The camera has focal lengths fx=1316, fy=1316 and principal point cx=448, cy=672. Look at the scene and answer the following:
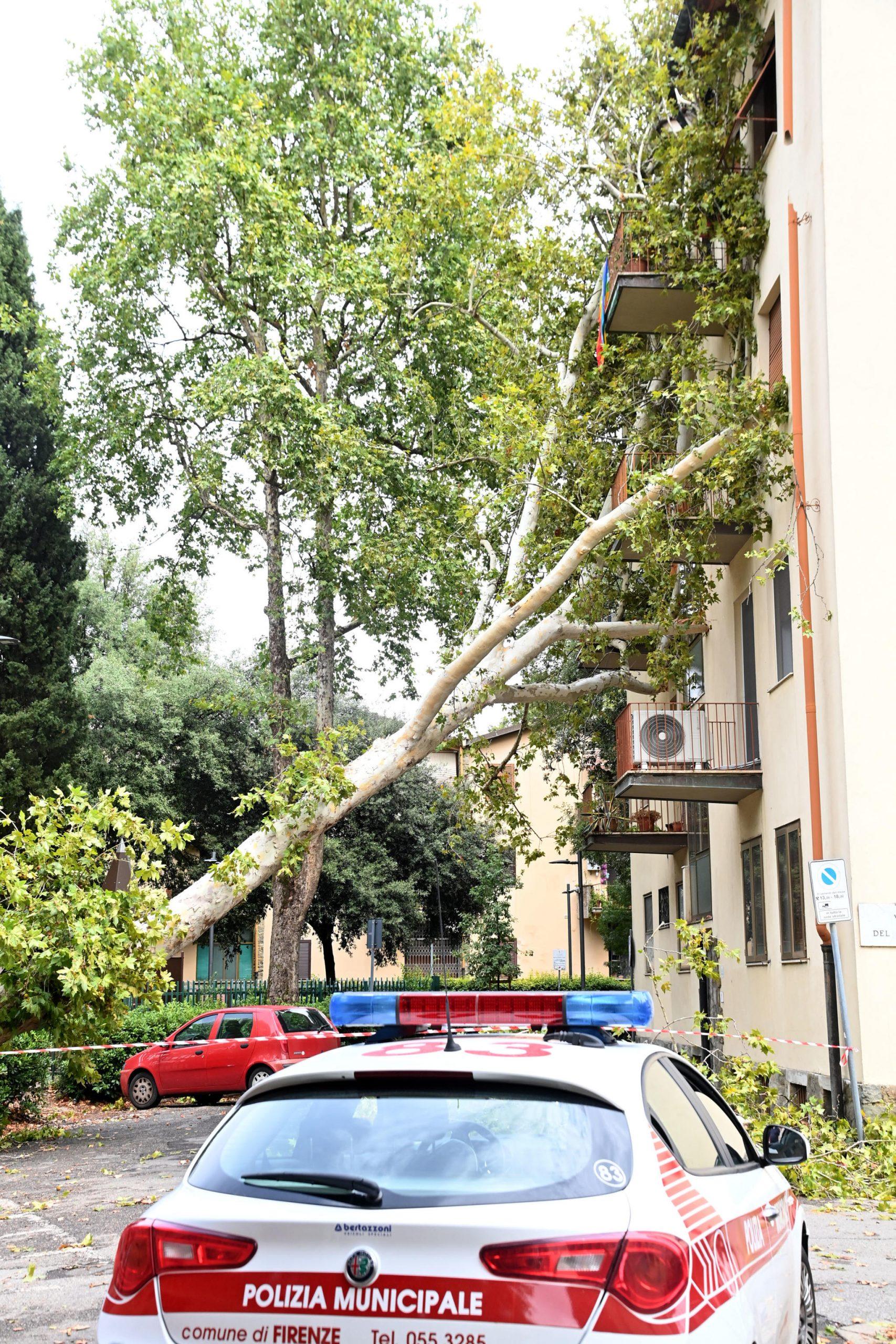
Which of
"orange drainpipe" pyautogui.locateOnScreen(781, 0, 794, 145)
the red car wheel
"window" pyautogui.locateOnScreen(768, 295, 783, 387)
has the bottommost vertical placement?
the red car wheel

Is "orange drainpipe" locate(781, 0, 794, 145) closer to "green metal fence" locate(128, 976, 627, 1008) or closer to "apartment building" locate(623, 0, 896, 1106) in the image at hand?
"apartment building" locate(623, 0, 896, 1106)

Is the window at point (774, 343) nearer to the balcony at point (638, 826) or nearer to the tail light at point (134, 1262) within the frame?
the balcony at point (638, 826)

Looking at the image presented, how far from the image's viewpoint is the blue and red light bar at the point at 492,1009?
37.3 feet

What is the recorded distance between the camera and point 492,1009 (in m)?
12.2

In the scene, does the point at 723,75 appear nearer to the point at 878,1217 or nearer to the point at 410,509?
the point at 410,509

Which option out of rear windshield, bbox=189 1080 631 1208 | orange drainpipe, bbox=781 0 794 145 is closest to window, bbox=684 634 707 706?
orange drainpipe, bbox=781 0 794 145

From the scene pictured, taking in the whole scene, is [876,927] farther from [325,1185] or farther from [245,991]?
[245,991]

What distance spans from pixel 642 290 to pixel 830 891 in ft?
35.5

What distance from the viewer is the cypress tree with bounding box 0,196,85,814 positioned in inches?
1203

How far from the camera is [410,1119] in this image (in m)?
3.41

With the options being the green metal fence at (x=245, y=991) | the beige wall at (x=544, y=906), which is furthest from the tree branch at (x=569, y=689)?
the beige wall at (x=544, y=906)

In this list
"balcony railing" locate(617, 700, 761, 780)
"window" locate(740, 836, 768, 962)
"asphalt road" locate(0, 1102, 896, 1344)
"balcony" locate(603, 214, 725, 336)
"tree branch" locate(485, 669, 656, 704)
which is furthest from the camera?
"tree branch" locate(485, 669, 656, 704)

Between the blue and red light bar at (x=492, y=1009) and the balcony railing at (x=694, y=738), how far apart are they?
22.6 ft

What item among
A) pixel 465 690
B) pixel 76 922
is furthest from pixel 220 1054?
pixel 465 690
